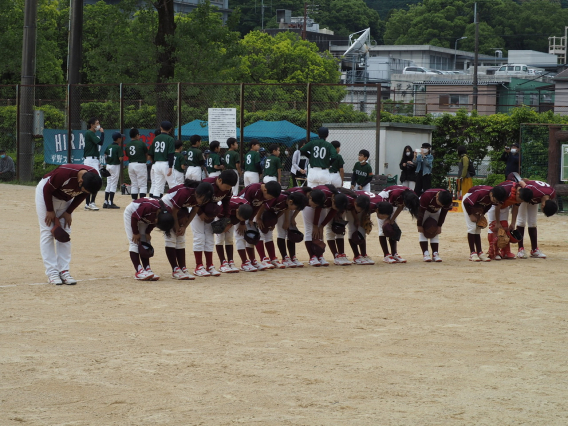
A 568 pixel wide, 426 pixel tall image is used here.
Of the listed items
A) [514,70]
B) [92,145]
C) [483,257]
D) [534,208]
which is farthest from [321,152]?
[514,70]

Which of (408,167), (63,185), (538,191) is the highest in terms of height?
(408,167)

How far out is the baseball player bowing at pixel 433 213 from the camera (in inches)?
455

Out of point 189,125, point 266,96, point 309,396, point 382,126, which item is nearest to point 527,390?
point 309,396

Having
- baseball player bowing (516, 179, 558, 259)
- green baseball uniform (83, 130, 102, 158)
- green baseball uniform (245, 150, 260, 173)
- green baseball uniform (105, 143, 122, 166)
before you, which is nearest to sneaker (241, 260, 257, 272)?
baseball player bowing (516, 179, 558, 259)

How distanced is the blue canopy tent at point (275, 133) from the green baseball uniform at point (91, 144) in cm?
796

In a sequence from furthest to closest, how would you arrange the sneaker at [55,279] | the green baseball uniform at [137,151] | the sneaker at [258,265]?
the green baseball uniform at [137,151] → the sneaker at [258,265] → the sneaker at [55,279]

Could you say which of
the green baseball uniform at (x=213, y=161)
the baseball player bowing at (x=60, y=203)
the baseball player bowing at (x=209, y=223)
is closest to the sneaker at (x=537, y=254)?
the baseball player bowing at (x=209, y=223)

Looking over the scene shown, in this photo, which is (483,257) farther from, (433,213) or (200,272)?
(200,272)

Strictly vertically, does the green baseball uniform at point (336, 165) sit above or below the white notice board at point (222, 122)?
below

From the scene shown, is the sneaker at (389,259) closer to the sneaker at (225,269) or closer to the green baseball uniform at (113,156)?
the sneaker at (225,269)

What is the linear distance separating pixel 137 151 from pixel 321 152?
4664 millimetres

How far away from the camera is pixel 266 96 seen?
39875mm

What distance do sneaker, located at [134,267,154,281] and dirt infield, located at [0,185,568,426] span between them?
161mm

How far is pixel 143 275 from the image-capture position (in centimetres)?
1024
